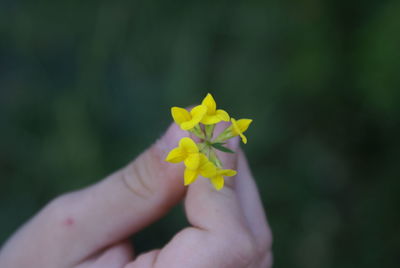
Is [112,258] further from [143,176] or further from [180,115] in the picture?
[180,115]

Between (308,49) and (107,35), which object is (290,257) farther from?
(107,35)

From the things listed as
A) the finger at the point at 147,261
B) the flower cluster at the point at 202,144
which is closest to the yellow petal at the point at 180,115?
the flower cluster at the point at 202,144

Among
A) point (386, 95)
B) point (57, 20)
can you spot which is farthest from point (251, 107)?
point (57, 20)

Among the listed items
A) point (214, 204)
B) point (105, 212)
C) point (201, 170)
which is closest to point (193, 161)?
point (201, 170)

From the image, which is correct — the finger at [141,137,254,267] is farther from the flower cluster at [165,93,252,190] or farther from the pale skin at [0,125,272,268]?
the flower cluster at [165,93,252,190]

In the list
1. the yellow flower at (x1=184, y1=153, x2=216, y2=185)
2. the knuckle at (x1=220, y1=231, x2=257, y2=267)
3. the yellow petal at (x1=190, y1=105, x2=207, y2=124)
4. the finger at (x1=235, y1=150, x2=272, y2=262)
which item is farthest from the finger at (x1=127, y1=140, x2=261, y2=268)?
the yellow petal at (x1=190, y1=105, x2=207, y2=124)

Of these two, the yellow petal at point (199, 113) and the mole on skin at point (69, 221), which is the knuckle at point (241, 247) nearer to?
the yellow petal at point (199, 113)
